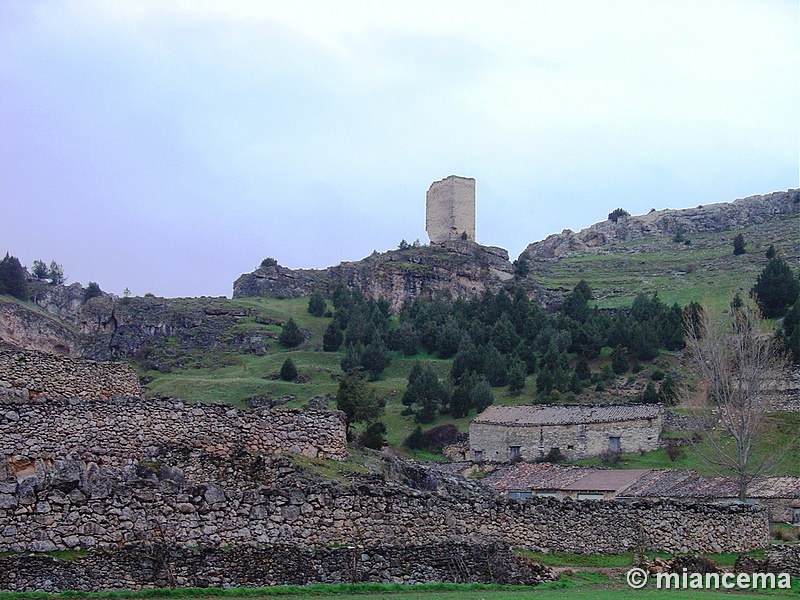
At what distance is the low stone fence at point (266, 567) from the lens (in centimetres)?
1407

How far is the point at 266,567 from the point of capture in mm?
15188

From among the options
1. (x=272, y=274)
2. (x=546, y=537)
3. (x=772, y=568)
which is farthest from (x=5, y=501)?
(x=272, y=274)

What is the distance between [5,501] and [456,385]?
6024 centimetres

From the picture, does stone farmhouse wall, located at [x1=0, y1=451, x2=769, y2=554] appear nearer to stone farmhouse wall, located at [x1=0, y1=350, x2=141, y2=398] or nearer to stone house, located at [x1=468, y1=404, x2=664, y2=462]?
stone farmhouse wall, located at [x1=0, y1=350, x2=141, y2=398]

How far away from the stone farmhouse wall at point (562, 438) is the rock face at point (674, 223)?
302 ft

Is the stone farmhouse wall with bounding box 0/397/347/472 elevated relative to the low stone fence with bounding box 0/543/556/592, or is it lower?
elevated

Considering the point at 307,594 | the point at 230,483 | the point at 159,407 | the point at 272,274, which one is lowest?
the point at 307,594

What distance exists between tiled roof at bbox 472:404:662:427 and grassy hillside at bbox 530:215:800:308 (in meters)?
37.0

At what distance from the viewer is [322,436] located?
20.4 meters

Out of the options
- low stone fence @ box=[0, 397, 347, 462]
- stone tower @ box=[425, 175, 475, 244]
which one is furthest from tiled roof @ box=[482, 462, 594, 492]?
stone tower @ box=[425, 175, 475, 244]

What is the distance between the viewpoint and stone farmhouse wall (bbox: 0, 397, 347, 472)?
17922mm

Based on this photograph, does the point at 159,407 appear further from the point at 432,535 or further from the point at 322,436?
the point at 432,535

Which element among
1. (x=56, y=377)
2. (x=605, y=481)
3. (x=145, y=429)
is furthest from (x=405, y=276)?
(x=145, y=429)

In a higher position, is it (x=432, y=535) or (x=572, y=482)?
(x=432, y=535)
